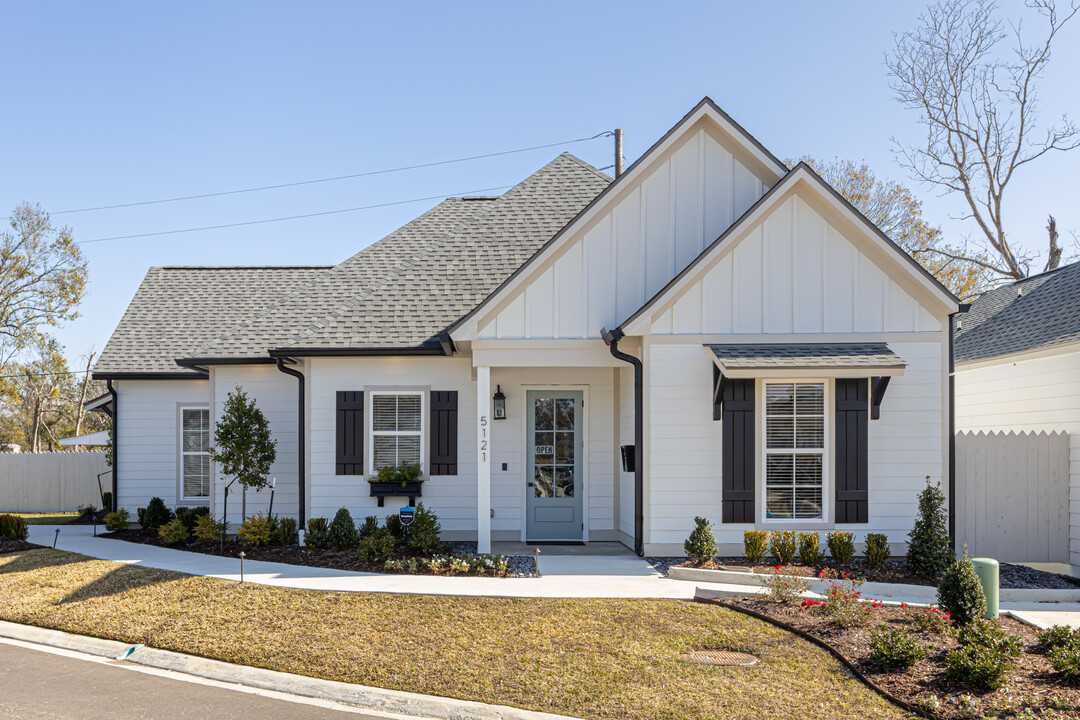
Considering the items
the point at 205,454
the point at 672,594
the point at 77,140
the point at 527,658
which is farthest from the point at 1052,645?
the point at 77,140

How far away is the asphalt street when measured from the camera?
19.5ft

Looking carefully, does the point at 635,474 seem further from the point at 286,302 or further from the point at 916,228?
the point at 916,228

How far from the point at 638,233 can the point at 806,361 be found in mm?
3209

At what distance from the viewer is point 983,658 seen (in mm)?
6074

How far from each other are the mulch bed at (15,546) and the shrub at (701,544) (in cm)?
1049

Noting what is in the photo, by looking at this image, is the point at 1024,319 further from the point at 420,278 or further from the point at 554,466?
the point at 420,278

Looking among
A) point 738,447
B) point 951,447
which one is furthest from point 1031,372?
point 738,447

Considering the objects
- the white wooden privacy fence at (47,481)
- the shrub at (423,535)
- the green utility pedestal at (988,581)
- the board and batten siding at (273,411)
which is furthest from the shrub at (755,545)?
the white wooden privacy fence at (47,481)

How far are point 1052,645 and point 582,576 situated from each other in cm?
500

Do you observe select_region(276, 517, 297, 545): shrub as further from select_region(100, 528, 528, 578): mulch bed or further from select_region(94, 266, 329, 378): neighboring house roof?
select_region(94, 266, 329, 378): neighboring house roof

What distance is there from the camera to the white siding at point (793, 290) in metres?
11.1

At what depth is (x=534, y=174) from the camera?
1623 cm

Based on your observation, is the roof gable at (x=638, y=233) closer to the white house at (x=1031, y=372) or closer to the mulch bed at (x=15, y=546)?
the white house at (x=1031, y=372)

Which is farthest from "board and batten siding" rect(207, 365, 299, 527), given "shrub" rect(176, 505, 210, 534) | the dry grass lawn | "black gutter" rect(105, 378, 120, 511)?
the dry grass lawn
